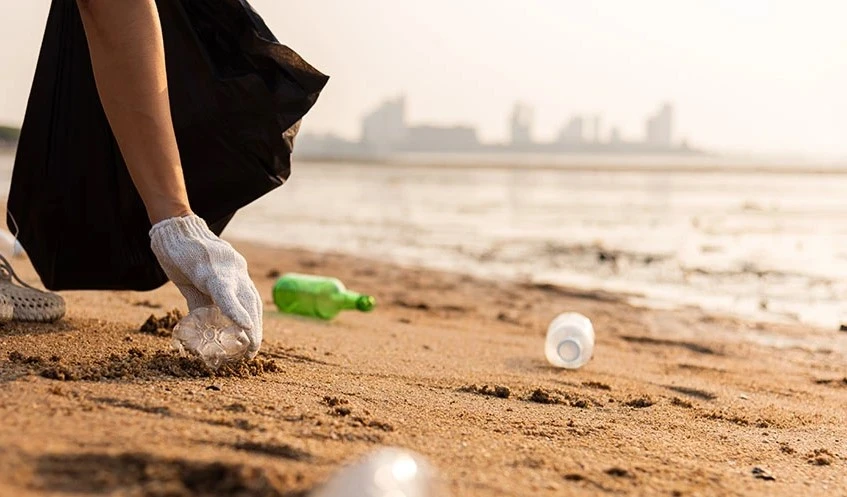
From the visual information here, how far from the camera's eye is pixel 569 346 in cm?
321

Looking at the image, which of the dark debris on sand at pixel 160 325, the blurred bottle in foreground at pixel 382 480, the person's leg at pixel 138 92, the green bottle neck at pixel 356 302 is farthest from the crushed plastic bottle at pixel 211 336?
the green bottle neck at pixel 356 302

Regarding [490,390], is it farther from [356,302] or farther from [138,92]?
[356,302]

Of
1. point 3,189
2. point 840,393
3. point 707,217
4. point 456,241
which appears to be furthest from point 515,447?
point 3,189

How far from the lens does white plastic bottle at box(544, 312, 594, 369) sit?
3191 mm

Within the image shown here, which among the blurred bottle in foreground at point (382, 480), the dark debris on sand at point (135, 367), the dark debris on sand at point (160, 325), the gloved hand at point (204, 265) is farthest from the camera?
the dark debris on sand at point (160, 325)

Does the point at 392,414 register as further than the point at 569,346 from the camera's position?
No

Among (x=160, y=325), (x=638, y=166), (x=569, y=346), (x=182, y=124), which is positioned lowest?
(x=569, y=346)

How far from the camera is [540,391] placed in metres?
2.43

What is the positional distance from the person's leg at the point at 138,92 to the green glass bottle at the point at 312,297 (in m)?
1.86

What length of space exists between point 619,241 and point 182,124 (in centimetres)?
602

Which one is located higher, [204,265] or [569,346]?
[204,265]

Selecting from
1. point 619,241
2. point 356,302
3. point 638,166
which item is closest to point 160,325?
point 356,302

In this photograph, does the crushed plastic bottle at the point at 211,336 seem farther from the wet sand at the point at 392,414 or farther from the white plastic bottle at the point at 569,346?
the white plastic bottle at the point at 569,346

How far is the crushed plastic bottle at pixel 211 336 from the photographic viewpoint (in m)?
2.03
